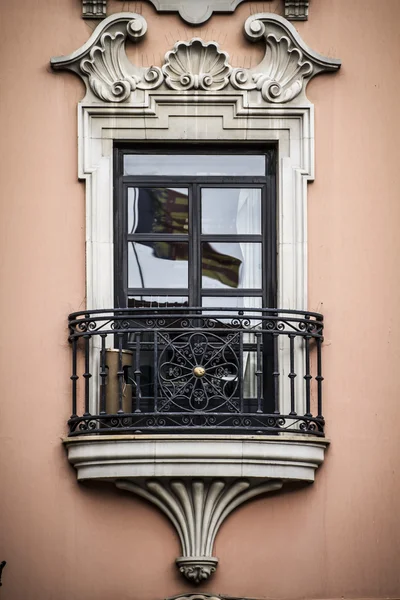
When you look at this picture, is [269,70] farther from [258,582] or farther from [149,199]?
[258,582]

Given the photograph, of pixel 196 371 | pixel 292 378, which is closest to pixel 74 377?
pixel 196 371

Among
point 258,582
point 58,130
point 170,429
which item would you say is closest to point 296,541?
point 258,582

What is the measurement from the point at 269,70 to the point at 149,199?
1.50 meters

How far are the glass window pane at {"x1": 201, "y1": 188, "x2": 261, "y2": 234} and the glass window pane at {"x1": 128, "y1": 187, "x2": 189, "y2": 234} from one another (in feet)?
0.57

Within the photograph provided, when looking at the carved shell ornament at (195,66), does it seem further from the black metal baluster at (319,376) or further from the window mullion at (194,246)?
the black metal baluster at (319,376)

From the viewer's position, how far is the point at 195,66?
51.8 feet

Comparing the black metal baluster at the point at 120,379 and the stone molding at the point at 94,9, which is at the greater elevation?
the stone molding at the point at 94,9

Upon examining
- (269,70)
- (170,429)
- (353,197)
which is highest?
(269,70)

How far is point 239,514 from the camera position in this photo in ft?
49.6

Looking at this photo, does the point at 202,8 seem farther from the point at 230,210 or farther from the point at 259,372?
the point at 259,372

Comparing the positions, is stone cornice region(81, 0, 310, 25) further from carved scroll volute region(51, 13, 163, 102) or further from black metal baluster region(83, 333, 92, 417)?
black metal baluster region(83, 333, 92, 417)

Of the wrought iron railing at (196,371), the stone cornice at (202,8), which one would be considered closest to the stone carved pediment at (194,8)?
the stone cornice at (202,8)

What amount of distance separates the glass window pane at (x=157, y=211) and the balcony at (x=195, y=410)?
849mm

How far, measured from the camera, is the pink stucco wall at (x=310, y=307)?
15.0 metres
